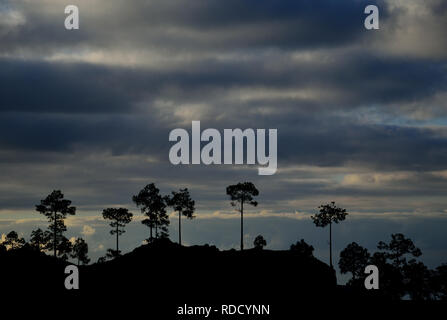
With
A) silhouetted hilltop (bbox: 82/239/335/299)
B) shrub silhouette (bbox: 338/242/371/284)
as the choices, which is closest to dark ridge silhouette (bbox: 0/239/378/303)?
silhouetted hilltop (bbox: 82/239/335/299)

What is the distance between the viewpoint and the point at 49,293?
74.7 m

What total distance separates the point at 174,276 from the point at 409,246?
71.7 meters

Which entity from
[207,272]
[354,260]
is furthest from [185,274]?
[354,260]

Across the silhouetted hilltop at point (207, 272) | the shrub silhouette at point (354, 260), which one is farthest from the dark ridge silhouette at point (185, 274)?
the shrub silhouette at point (354, 260)

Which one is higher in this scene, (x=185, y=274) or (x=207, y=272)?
(x=207, y=272)

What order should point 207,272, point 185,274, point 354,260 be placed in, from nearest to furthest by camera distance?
point 185,274 < point 207,272 < point 354,260

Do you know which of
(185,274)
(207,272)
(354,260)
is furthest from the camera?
(354,260)

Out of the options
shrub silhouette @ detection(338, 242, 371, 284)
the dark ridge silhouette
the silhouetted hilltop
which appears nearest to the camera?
the dark ridge silhouette

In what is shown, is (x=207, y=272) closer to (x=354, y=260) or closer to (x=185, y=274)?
(x=185, y=274)

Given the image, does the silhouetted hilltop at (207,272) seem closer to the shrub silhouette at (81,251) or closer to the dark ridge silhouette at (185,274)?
the dark ridge silhouette at (185,274)

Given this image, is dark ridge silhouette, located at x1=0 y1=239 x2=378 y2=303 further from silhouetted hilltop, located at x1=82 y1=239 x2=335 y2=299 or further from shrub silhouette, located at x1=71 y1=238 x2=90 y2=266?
shrub silhouette, located at x1=71 y1=238 x2=90 y2=266
